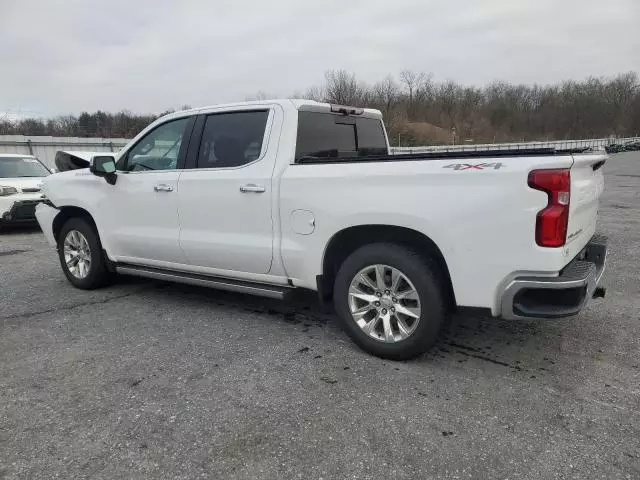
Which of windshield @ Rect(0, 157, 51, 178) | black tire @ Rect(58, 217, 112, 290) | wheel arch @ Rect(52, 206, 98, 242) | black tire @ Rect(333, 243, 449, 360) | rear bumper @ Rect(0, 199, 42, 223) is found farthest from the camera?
windshield @ Rect(0, 157, 51, 178)

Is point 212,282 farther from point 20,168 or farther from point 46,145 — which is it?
point 46,145

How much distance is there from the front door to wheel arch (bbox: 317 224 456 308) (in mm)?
1522

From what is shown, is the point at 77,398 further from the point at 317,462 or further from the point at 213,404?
the point at 317,462

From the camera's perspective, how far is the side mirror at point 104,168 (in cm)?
495

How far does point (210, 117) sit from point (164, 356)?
2.16 m

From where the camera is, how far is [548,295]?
3088 millimetres

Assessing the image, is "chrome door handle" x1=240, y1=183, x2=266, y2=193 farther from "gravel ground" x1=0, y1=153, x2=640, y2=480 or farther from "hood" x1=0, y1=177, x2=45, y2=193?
"hood" x1=0, y1=177, x2=45, y2=193

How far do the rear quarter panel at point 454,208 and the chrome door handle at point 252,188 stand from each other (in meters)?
0.28

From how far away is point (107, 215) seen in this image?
514 centimetres

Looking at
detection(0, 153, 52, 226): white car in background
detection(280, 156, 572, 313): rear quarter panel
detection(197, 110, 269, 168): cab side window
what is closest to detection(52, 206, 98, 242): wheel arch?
detection(197, 110, 269, 168): cab side window

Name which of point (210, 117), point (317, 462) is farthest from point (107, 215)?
point (317, 462)

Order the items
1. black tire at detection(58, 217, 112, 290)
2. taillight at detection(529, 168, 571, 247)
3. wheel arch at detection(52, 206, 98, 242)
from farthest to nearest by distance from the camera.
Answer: wheel arch at detection(52, 206, 98, 242)
black tire at detection(58, 217, 112, 290)
taillight at detection(529, 168, 571, 247)

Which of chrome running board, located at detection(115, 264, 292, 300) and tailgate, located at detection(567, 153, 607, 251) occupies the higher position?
tailgate, located at detection(567, 153, 607, 251)

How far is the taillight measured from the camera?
2.86 m
